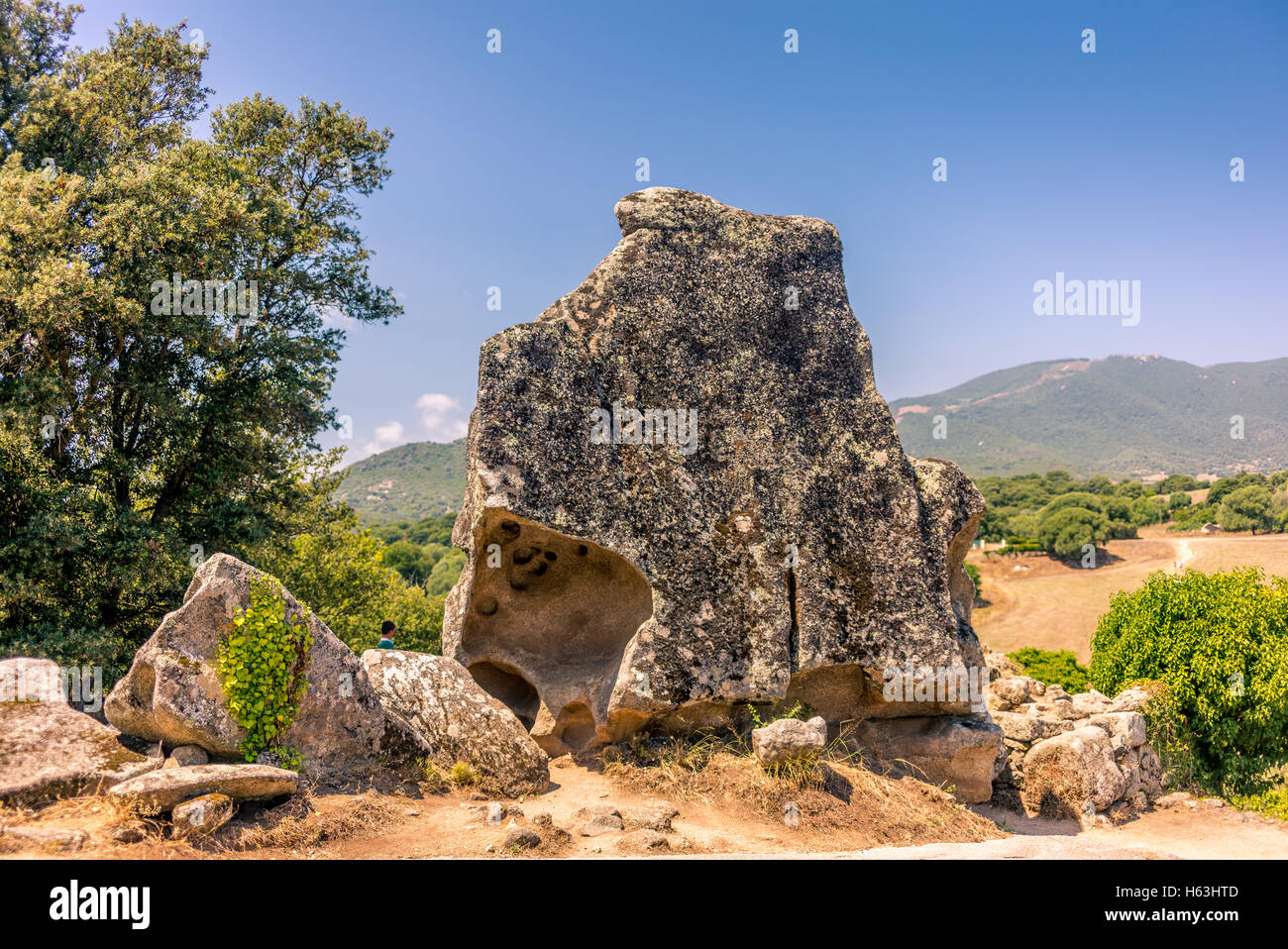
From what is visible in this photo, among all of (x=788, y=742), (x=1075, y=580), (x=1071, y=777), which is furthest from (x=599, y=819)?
(x=1075, y=580)

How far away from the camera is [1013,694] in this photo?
18.2 metres

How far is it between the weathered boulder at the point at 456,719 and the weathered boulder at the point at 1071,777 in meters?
8.84

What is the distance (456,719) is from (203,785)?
11.0 feet

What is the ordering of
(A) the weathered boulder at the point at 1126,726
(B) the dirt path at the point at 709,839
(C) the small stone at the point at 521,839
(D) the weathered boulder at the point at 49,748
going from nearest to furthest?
(D) the weathered boulder at the point at 49,748
(B) the dirt path at the point at 709,839
(C) the small stone at the point at 521,839
(A) the weathered boulder at the point at 1126,726

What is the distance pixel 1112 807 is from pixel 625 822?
9867 millimetres

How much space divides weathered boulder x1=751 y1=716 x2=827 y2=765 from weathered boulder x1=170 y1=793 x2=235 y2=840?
6427 millimetres

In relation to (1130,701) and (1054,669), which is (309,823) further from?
(1054,669)

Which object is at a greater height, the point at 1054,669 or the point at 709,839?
the point at 709,839

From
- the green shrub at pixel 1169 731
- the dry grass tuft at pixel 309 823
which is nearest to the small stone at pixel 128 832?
the dry grass tuft at pixel 309 823

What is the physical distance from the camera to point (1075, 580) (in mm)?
71875

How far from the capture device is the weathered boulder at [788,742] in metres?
10.9

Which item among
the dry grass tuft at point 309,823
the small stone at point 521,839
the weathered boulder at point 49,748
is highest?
the weathered boulder at point 49,748

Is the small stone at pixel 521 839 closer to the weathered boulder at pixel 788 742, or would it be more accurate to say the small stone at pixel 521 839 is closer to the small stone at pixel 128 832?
the small stone at pixel 128 832
